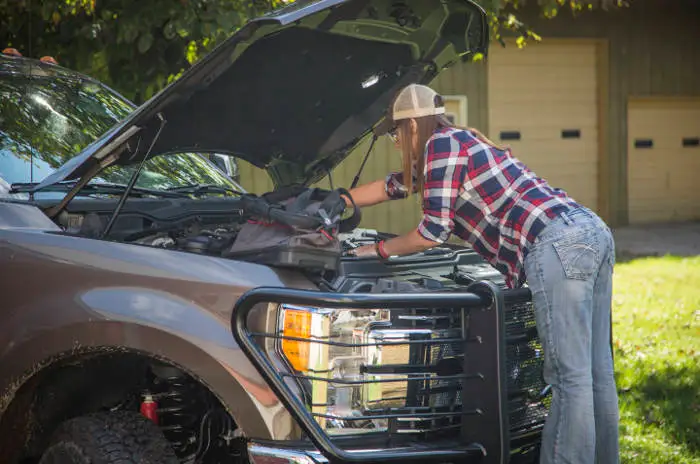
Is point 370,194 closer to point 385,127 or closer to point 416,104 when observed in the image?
point 385,127

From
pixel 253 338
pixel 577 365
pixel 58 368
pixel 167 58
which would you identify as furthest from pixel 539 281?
pixel 167 58

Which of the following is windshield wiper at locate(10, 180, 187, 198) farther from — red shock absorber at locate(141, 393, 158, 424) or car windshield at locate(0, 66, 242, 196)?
red shock absorber at locate(141, 393, 158, 424)

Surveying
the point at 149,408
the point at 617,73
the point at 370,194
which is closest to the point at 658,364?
the point at 370,194

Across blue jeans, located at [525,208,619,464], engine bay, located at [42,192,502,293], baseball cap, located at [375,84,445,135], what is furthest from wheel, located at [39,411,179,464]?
baseball cap, located at [375,84,445,135]

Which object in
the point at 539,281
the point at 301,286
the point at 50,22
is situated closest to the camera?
the point at 301,286

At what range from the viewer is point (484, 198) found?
3.86m

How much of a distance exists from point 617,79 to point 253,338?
47.3 ft

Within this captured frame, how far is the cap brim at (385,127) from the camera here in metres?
4.13

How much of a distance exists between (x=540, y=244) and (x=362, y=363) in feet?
3.00

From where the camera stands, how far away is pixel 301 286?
345cm

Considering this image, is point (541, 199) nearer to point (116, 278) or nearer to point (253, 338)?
point (253, 338)

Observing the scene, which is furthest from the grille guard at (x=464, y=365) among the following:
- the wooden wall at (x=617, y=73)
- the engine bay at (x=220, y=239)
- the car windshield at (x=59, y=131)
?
the wooden wall at (x=617, y=73)

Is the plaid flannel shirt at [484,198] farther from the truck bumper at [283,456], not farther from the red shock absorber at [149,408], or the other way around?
the red shock absorber at [149,408]

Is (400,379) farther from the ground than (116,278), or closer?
closer
